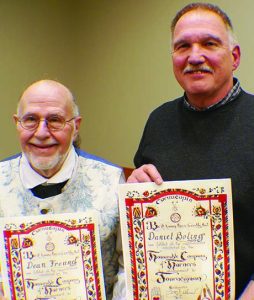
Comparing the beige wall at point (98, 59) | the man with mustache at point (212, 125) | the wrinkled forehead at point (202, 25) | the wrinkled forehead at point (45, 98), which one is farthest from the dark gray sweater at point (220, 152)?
the beige wall at point (98, 59)

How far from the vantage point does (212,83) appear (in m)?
1.11

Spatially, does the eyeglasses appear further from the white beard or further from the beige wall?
the beige wall

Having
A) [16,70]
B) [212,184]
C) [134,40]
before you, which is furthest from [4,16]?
[212,184]

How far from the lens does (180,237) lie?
3.26ft

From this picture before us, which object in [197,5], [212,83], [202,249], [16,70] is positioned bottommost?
[202,249]

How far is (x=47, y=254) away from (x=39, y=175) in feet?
1.03

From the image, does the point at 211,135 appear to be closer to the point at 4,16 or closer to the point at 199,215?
the point at 199,215

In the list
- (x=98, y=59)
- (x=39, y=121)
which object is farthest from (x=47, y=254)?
(x=98, y=59)

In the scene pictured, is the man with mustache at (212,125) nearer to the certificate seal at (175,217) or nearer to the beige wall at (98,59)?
the certificate seal at (175,217)

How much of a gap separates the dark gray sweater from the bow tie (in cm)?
30

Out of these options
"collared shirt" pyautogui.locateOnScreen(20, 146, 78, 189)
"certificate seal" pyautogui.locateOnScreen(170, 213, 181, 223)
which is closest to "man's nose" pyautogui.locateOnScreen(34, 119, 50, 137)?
"collared shirt" pyautogui.locateOnScreen(20, 146, 78, 189)

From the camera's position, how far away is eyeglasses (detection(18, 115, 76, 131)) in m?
1.20

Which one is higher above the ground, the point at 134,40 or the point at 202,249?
the point at 134,40

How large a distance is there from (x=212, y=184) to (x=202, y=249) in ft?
0.55
